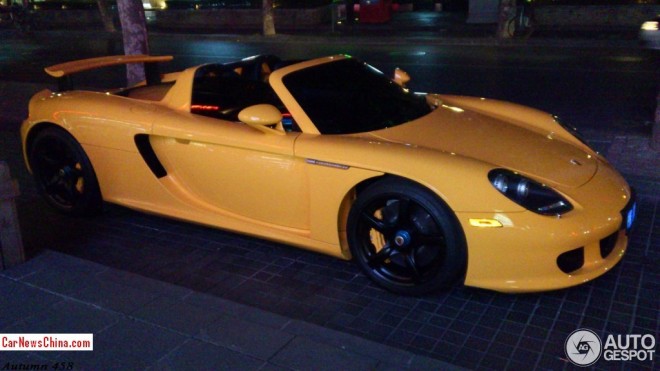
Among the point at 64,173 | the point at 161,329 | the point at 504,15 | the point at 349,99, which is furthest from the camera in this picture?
the point at 504,15

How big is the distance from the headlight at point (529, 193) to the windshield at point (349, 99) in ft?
3.12

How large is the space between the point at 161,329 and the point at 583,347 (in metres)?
2.16

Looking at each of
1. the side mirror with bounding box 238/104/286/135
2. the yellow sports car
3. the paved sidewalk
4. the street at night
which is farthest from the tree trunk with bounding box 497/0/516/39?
the paved sidewalk

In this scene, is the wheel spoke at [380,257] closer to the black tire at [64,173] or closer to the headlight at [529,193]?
the headlight at [529,193]

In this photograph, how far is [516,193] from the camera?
344cm

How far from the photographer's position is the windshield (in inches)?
163

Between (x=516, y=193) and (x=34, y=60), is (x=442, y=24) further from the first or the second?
(x=516, y=193)

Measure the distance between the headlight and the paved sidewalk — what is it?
1022 mm

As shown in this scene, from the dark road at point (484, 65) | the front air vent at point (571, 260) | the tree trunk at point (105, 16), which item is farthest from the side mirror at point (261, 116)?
the tree trunk at point (105, 16)

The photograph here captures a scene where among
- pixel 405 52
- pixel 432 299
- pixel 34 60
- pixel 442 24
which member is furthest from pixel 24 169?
pixel 442 24

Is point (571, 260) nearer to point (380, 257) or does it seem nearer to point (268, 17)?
point (380, 257)

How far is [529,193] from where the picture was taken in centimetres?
346

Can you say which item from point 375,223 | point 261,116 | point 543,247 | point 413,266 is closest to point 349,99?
point 261,116

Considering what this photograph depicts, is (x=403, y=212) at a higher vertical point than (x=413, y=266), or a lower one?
higher
